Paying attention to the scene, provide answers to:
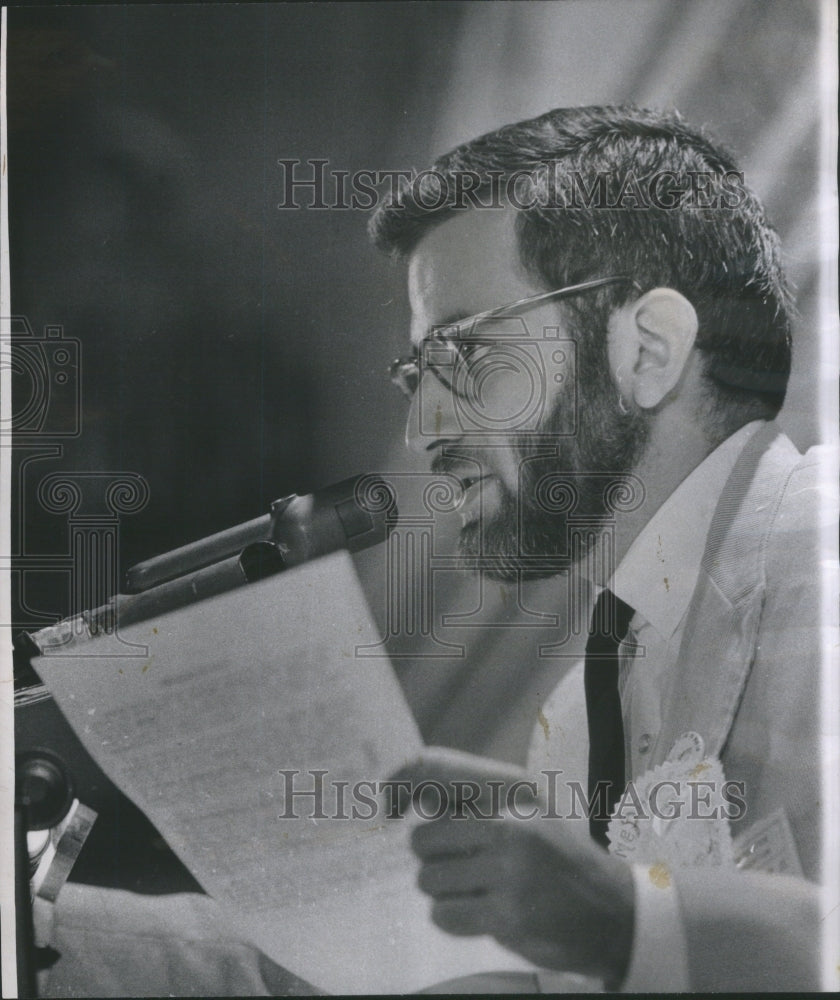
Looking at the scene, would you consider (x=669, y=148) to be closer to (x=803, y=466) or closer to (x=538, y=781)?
(x=803, y=466)

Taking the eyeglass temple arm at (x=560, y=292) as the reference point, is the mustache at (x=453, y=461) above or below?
below

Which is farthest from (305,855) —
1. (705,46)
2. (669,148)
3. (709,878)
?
(705,46)

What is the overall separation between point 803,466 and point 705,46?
1008mm

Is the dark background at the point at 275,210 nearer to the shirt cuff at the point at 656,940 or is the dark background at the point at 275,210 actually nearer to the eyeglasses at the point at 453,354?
the eyeglasses at the point at 453,354

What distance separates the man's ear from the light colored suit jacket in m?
0.26

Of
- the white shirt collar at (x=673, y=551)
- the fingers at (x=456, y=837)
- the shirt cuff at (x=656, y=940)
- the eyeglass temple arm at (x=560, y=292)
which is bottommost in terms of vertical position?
the shirt cuff at (x=656, y=940)

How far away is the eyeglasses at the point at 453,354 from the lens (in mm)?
2518

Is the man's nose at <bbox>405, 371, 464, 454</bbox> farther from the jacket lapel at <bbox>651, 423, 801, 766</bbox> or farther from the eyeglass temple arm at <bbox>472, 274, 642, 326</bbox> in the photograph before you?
the jacket lapel at <bbox>651, 423, 801, 766</bbox>

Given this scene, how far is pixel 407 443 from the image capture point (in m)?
2.54

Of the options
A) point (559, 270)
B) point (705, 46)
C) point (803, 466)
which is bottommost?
point (803, 466)

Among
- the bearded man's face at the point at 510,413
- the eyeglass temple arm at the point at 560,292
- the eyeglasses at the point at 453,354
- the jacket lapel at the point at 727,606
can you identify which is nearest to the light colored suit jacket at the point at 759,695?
the jacket lapel at the point at 727,606

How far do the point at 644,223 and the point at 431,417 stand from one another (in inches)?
26.2

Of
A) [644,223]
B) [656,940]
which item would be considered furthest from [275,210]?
[656,940]

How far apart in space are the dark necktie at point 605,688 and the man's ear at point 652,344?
0.48 metres
